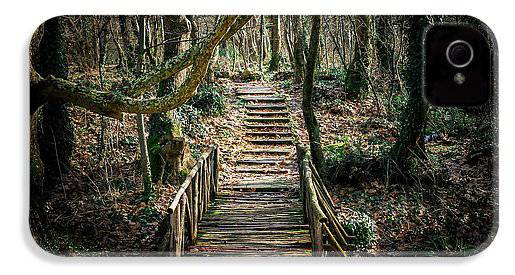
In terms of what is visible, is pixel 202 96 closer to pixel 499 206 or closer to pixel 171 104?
pixel 171 104

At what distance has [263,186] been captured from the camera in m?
4.32

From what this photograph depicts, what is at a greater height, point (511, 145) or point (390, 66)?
point (390, 66)

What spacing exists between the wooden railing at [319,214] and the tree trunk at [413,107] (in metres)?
0.45

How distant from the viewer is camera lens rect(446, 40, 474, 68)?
13.2ft

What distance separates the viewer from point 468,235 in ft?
13.6

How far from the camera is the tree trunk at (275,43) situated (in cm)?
414

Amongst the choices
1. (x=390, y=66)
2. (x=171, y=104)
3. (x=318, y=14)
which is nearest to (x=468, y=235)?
(x=390, y=66)

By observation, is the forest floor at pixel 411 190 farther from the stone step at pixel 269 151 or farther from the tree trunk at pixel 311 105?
the stone step at pixel 269 151

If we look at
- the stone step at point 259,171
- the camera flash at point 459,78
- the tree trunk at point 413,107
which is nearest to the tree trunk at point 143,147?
the stone step at point 259,171

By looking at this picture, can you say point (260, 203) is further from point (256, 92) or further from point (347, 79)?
point (347, 79)

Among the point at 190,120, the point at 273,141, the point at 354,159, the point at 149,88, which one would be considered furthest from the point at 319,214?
the point at 149,88

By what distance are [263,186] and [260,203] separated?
10cm
